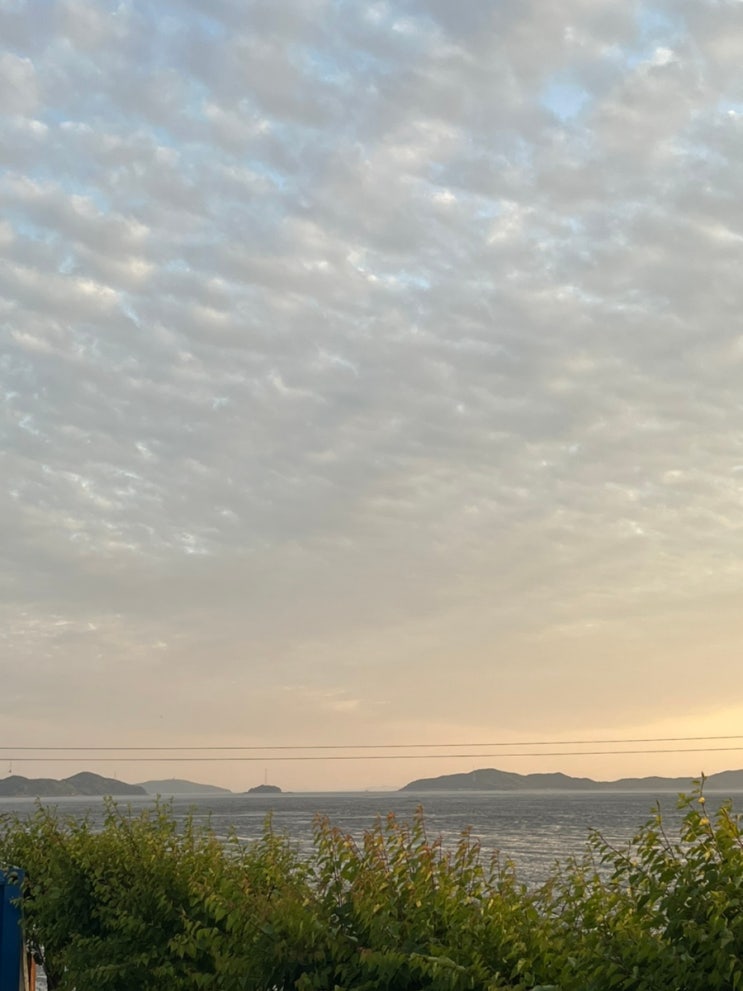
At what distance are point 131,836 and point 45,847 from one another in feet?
7.64

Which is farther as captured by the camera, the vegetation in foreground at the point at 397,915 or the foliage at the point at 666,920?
the vegetation in foreground at the point at 397,915

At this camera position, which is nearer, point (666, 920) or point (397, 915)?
point (666, 920)

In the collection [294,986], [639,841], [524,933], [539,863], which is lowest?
[539,863]

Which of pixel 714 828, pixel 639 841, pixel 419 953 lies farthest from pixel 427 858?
pixel 714 828

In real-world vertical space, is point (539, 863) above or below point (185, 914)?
below

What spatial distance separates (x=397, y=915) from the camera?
5.70 meters

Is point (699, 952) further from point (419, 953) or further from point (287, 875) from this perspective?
point (287, 875)

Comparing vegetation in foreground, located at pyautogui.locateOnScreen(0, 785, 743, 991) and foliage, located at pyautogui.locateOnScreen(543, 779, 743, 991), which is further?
vegetation in foreground, located at pyautogui.locateOnScreen(0, 785, 743, 991)

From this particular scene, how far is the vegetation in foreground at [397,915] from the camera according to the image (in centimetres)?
447

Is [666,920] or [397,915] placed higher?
[666,920]

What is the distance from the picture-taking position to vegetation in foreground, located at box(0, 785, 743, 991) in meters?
4.47

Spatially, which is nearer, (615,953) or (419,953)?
(615,953)

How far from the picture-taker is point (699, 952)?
422 cm

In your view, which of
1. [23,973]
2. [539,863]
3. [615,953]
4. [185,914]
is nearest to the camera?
[615,953]
